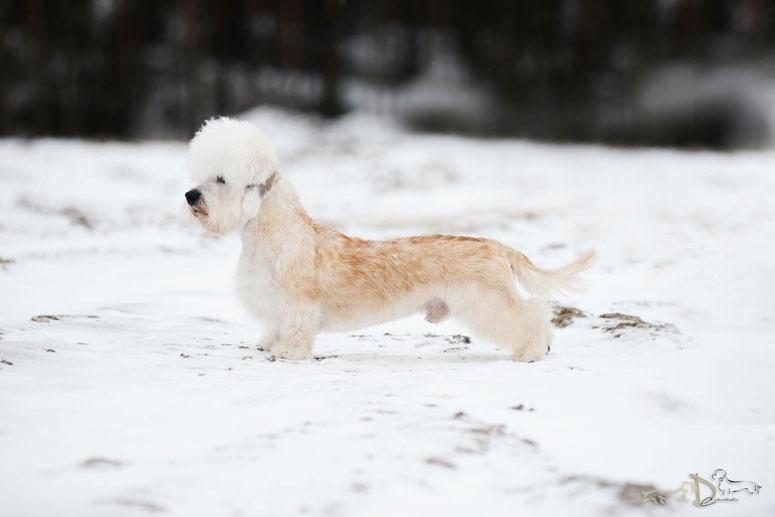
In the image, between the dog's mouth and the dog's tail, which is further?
the dog's tail

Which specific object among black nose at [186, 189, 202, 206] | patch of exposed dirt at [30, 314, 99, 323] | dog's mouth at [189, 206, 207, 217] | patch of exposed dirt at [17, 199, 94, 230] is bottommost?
patch of exposed dirt at [30, 314, 99, 323]

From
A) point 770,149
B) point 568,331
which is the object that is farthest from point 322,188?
point 568,331

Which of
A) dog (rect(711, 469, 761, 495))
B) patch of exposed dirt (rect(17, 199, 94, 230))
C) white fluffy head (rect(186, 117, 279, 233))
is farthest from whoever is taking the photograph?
patch of exposed dirt (rect(17, 199, 94, 230))

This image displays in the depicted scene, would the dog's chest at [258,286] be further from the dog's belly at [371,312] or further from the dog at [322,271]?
the dog's belly at [371,312]

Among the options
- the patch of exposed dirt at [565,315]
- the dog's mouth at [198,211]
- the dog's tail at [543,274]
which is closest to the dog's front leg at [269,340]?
the dog's mouth at [198,211]

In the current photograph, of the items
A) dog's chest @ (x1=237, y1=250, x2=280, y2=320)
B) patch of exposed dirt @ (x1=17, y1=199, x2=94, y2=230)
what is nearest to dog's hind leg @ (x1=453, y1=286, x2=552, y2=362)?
dog's chest @ (x1=237, y1=250, x2=280, y2=320)

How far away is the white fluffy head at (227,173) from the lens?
497 centimetres

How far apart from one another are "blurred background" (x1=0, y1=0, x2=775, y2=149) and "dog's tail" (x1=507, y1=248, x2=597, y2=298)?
9.26 meters

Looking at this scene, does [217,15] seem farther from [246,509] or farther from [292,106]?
[246,509]

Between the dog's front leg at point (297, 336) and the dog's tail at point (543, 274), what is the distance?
1.52 metres

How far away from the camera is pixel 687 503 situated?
2793mm

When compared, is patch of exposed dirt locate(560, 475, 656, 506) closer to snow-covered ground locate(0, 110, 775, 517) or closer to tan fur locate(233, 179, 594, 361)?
snow-covered ground locate(0, 110, 775, 517)

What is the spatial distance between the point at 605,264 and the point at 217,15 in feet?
42.3

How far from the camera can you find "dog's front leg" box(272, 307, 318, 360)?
200 inches
